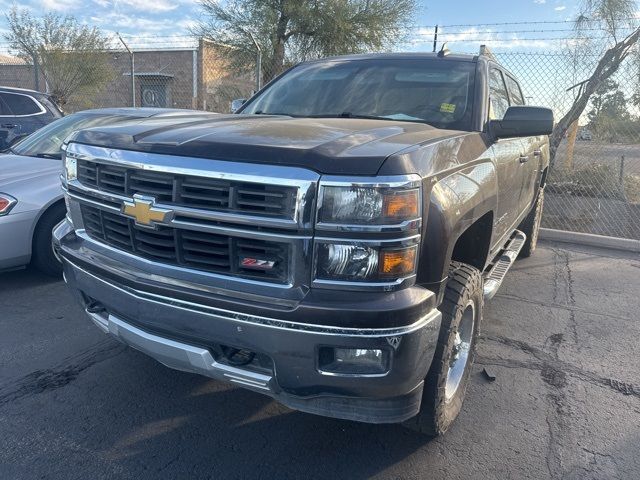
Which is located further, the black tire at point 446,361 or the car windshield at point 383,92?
the car windshield at point 383,92

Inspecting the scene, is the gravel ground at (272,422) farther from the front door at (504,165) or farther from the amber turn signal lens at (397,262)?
the amber turn signal lens at (397,262)

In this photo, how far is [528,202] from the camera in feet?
17.1

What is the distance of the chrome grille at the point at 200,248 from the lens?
2178mm

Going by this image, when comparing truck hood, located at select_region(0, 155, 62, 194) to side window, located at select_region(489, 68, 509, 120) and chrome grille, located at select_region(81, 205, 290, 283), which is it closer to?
chrome grille, located at select_region(81, 205, 290, 283)

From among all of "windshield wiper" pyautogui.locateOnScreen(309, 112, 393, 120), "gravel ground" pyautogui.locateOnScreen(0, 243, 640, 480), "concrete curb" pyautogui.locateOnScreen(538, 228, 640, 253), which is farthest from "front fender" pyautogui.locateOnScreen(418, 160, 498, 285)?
"concrete curb" pyautogui.locateOnScreen(538, 228, 640, 253)

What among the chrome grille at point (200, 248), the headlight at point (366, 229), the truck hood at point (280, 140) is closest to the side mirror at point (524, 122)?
the truck hood at point (280, 140)

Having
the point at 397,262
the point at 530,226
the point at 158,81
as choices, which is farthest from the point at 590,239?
the point at 158,81

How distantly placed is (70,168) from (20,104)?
792 cm

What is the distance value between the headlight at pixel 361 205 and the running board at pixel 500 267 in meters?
1.65

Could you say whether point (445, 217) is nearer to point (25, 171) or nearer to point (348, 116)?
point (348, 116)

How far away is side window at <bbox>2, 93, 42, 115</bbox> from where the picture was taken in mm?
9391

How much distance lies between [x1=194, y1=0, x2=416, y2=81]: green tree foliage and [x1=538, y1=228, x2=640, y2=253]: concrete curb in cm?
903

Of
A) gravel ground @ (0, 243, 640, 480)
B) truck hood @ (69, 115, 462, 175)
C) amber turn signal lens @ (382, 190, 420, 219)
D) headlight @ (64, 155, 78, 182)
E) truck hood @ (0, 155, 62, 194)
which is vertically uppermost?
truck hood @ (69, 115, 462, 175)

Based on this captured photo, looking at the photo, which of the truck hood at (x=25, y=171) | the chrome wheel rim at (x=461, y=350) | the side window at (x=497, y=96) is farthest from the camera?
the truck hood at (x=25, y=171)
